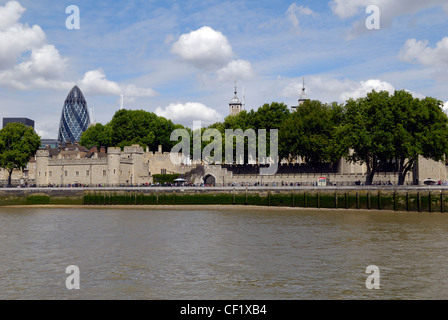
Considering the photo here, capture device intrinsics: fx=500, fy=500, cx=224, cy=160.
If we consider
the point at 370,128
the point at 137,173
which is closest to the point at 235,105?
the point at 137,173

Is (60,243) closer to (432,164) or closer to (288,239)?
(288,239)

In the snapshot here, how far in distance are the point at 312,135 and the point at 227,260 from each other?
179 ft

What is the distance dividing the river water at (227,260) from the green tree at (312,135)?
3508 cm

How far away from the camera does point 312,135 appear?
7794 centimetres

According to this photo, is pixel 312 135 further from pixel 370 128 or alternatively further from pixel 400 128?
pixel 400 128

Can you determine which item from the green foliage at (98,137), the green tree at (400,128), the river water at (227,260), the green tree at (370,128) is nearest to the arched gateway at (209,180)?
the green tree at (370,128)

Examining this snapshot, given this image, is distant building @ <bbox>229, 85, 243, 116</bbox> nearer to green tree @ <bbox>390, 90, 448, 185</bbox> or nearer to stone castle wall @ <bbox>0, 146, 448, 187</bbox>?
stone castle wall @ <bbox>0, 146, 448, 187</bbox>

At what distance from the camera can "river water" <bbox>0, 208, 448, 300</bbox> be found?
19.5 meters

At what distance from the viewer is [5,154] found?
8281cm

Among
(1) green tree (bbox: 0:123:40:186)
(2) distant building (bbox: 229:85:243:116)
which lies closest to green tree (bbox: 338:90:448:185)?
(1) green tree (bbox: 0:123:40:186)

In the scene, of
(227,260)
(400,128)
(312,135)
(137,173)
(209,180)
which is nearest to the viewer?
(227,260)

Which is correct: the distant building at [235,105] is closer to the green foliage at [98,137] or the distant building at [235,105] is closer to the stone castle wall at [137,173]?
the green foliage at [98,137]

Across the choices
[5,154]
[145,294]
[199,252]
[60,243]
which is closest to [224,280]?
[145,294]
